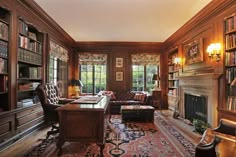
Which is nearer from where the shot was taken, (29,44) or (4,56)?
(4,56)

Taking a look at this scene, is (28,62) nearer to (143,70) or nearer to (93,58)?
(93,58)

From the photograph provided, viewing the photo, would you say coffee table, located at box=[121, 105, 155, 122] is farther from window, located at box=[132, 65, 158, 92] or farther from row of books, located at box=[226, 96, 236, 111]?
window, located at box=[132, 65, 158, 92]

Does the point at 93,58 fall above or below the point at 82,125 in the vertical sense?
above

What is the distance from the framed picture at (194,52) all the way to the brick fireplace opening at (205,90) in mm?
464

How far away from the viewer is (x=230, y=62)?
3.64 meters

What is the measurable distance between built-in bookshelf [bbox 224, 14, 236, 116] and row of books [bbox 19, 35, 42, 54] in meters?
4.06

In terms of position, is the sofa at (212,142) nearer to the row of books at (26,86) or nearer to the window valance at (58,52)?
the row of books at (26,86)

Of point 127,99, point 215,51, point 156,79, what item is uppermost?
point 215,51

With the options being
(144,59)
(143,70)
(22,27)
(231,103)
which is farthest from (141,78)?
(22,27)

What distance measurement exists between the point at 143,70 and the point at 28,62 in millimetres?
5280

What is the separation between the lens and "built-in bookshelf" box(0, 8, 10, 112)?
325cm

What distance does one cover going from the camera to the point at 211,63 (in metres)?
4.32

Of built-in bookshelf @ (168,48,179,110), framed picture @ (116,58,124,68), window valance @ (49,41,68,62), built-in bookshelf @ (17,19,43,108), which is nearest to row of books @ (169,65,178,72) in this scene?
built-in bookshelf @ (168,48,179,110)

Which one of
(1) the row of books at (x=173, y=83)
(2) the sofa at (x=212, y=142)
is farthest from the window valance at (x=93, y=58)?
(2) the sofa at (x=212, y=142)
